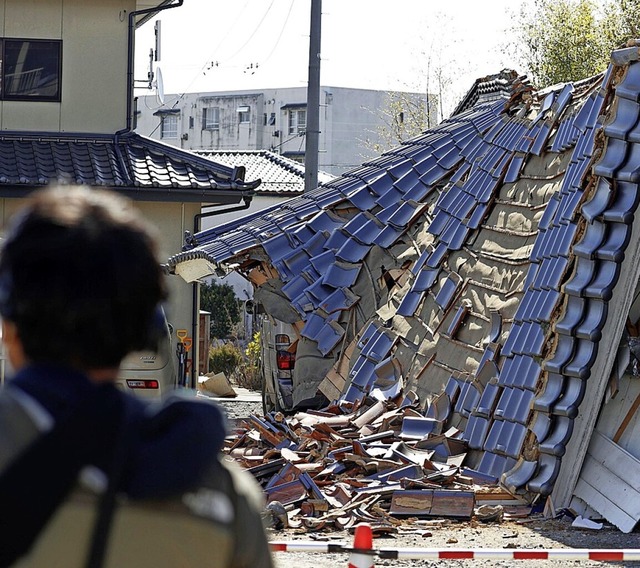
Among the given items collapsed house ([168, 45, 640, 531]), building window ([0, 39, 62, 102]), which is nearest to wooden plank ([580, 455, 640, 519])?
collapsed house ([168, 45, 640, 531])

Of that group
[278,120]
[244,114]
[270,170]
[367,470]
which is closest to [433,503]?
[367,470]

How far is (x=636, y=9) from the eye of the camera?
3519cm

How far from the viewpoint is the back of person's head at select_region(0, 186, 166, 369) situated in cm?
197

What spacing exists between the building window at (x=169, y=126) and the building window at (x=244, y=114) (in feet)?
12.6

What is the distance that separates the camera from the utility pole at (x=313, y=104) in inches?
780

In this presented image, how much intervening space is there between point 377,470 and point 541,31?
3103 cm

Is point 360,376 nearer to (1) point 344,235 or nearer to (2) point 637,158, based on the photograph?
(1) point 344,235

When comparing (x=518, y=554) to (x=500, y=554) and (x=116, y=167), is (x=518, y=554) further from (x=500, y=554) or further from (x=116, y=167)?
(x=116, y=167)

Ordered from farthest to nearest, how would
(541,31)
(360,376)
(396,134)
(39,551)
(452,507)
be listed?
(396,134)
(541,31)
(360,376)
(452,507)
(39,551)

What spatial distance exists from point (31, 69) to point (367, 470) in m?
12.5

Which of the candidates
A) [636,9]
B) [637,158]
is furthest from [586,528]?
[636,9]

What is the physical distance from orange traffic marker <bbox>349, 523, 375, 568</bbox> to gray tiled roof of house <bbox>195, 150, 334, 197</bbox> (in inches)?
1122

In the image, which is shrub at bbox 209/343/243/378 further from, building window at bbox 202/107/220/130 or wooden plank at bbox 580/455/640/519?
building window at bbox 202/107/220/130

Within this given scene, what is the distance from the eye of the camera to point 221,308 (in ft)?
116
